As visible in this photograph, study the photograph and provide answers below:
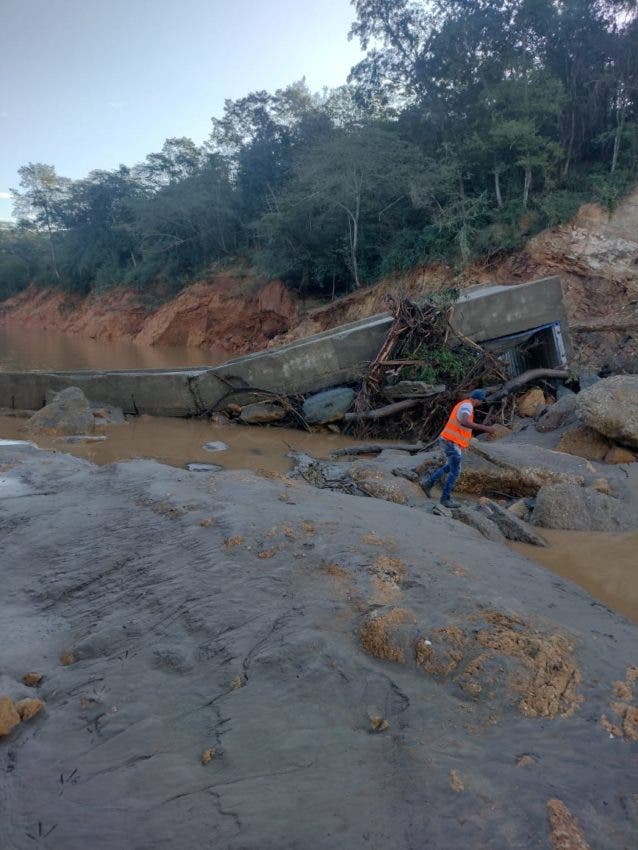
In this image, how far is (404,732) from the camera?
218 centimetres

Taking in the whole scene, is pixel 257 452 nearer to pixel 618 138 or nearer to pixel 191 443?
pixel 191 443

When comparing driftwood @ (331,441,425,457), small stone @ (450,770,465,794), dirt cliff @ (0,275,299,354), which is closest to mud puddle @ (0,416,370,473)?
driftwood @ (331,441,425,457)

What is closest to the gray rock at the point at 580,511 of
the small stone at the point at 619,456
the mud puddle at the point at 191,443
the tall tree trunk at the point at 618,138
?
the small stone at the point at 619,456

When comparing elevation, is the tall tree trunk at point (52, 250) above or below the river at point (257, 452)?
above

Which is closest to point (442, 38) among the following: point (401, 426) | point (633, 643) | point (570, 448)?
point (401, 426)

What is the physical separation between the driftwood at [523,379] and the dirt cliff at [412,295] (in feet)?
4.77

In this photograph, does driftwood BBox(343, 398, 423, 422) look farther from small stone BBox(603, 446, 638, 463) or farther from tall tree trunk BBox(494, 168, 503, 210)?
tall tree trunk BBox(494, 168, 503, 210)

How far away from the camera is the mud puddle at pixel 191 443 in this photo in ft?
28.1

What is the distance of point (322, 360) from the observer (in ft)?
34.9

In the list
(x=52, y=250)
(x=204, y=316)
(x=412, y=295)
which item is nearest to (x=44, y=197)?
(x=52, y=250)

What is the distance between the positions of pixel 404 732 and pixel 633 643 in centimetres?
179

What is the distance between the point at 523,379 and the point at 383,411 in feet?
8.74

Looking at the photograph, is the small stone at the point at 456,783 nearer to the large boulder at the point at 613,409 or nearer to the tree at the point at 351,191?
the large boulder at the point at 613,409

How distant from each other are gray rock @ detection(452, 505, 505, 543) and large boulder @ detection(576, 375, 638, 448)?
2816mm
